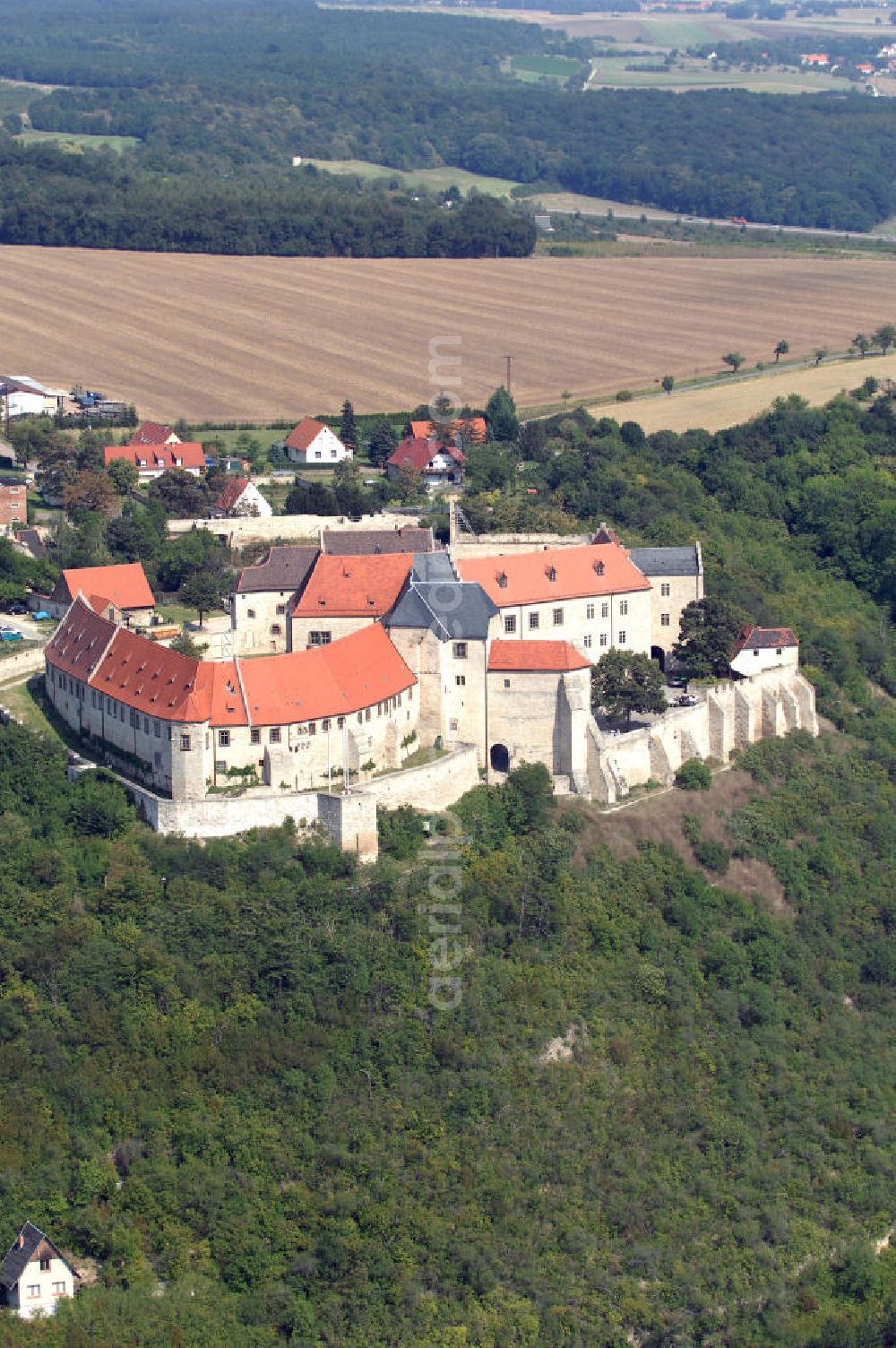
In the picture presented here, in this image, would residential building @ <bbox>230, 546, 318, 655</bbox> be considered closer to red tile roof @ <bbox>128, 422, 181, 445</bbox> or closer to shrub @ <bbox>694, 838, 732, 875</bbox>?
shrub @ <bbox>694, 838, 732, 875</bbox>

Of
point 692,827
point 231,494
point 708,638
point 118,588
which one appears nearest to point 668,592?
point 708,638

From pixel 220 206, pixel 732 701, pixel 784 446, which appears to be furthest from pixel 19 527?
pixel 220 206

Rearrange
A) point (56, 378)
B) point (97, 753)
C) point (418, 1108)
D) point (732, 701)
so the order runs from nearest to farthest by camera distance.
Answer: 1. point (418, 1108)
2. point (97, 753)
3. point (732, 701)
4. point (56, 378)

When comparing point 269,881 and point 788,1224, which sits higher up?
point 269,881

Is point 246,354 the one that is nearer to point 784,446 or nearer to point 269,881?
point 784,446

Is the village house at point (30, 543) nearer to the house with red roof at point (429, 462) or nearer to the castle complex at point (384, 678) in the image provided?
the castle complex at point (384, 678)

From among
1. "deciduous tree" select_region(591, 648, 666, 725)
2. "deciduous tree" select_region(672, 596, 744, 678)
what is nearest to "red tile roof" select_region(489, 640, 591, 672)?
"deciduous tree" select_region(591, 648, 666, 725)

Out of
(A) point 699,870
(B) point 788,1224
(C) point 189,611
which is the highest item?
(C) point 189,611

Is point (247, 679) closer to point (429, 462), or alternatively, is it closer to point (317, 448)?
point (429, 462)
